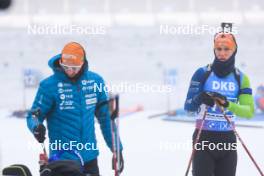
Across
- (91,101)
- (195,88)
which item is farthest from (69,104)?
(195,88)

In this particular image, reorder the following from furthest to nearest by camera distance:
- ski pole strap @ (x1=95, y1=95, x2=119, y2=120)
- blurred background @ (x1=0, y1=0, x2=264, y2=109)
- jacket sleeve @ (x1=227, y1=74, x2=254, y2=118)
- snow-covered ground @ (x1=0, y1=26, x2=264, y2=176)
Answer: blurred background @ (x1=0, y1=0, x2=264, y2=109)
snow-covered ground @ (x1=0, y1=26, x2=264, y2=176)
jacket sleeve @ (x1=227, y1=74, x2=254, y2=118)
ski pole strap @ (x1=95, y1=95, x2=119, y2=120)

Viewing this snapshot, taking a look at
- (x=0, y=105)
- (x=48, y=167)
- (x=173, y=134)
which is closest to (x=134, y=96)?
(x=0, y=105)

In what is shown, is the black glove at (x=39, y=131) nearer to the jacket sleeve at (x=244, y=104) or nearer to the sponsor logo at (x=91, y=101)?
the sponsor logo at (x=91, y=101)

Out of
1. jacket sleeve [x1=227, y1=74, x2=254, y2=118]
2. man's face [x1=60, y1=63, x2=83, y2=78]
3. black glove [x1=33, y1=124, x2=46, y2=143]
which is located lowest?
black glove [x1=33, y1=124, x2=46, y2=143]

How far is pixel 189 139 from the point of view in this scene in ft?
17.5

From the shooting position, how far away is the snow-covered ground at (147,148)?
14.3 ft

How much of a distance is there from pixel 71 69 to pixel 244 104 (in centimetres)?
109

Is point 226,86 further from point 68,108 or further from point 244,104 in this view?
point 68,108

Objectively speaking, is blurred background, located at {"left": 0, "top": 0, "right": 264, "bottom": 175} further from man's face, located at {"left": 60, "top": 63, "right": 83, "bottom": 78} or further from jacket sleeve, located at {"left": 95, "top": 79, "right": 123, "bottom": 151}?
man's face, located at {"left": 60, "top": 63, "right": 83, "bottom": 78}

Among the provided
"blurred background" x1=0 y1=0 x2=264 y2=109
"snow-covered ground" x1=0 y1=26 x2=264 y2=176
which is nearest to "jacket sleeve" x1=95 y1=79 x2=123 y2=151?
"snow-covered ground" x1=0 y1=26 x2=264 y2=176

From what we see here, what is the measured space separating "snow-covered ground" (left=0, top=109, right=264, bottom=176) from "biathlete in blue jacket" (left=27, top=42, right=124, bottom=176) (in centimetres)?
150

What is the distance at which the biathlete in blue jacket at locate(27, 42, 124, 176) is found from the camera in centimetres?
269

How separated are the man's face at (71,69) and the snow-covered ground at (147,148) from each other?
169cm

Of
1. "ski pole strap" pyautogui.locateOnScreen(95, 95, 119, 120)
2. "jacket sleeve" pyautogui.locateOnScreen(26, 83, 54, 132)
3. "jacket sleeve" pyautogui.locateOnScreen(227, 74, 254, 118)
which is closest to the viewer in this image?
"ski pole strap" pyautogui.locateOnScreen(95, 95, 119, 120)
